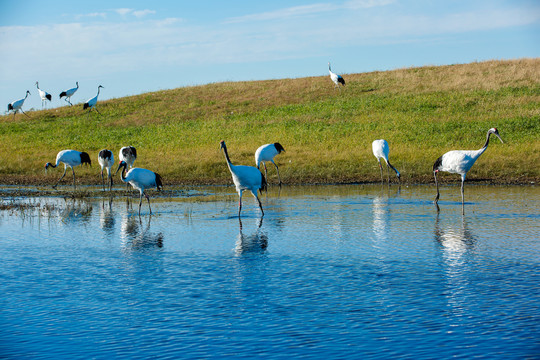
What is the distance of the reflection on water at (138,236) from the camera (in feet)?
39.7

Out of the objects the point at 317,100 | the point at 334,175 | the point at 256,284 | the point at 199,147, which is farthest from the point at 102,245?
the point at 317,100

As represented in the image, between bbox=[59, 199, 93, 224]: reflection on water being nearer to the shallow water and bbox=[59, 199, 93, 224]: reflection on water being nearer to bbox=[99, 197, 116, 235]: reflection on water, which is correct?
the shallow water

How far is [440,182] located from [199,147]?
14.4 meters

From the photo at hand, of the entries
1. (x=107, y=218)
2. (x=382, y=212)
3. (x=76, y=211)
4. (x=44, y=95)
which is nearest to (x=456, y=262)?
(x=382, y=212)

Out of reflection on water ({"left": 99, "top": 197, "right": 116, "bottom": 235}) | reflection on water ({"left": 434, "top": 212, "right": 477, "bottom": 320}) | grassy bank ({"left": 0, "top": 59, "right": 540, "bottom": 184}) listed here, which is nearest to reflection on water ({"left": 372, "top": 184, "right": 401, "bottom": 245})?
reflection on water ({"left": 434, "top": 212, "right": 477, "bottom": 320})

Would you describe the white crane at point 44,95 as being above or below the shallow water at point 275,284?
above

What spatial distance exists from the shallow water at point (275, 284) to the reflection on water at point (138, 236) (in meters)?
0.04

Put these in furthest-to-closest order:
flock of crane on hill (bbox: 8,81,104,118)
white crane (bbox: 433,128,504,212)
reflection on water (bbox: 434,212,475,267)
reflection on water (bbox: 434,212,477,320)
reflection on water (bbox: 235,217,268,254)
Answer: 1. flock of crane on hill (bbox: 8,81,104,118)
2. white crane (bbox: 433,128,504,212)
3. reflection on water (bbox: 235,217,268,254)
4. reflection on water (bbox: 434,212,475,267)
5. reflection on water (bbox: 434,212,477,320)

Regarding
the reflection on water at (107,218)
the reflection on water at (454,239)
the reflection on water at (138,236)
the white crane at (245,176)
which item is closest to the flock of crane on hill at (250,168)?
the white crane at (245,176)

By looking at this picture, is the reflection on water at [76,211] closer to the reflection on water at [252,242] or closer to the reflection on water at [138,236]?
the reflection on water at [138,236]

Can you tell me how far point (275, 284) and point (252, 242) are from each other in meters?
3.36

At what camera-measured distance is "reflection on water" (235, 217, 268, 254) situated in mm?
11359

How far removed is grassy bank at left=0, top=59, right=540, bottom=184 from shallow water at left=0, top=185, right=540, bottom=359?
10234mm

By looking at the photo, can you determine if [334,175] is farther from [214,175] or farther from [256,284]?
[256,284]
